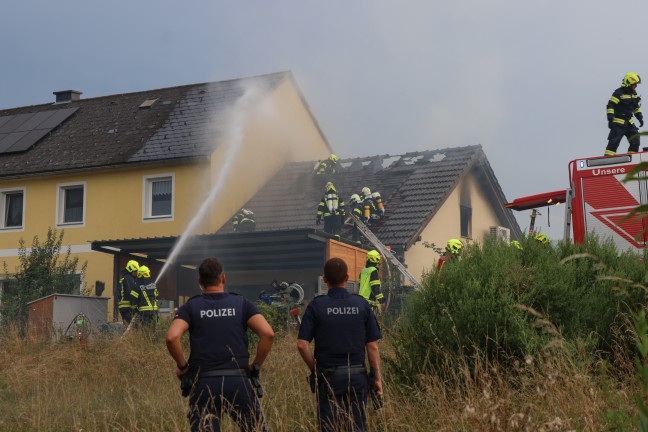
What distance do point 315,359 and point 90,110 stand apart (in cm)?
2519

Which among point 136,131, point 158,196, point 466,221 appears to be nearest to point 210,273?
point 158,196

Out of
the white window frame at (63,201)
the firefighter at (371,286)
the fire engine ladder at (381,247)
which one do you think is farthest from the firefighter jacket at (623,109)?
the white window frame at (63,201)

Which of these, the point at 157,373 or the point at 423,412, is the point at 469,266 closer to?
the point at 423,412

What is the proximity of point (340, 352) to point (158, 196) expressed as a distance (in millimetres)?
19521

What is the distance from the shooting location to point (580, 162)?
14.0 metres

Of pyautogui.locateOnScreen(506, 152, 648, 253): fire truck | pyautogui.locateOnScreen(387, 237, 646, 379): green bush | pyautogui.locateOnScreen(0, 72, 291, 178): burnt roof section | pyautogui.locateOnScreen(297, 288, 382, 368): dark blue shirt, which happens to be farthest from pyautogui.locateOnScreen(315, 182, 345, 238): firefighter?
pyautogui.locateOnScreen(297, 288, 382, 368): dark blue shirt

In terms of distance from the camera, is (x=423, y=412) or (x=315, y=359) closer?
(x=315, y=359)

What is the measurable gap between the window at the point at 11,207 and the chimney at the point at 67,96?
20.4 ft

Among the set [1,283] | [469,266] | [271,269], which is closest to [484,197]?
[271,269]

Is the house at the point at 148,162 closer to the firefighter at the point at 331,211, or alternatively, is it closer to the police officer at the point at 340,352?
the firefighter at the point at 331,211

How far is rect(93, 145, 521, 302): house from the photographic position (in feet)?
65.8

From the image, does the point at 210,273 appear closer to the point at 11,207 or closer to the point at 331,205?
the point at 331,205

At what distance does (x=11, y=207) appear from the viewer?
27.5m

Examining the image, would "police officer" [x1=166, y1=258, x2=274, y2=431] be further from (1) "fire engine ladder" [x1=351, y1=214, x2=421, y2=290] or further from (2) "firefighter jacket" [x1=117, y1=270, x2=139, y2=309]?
(1) "fire engine ladder" [x1=351, y1=214, x2=421, y2=290]
